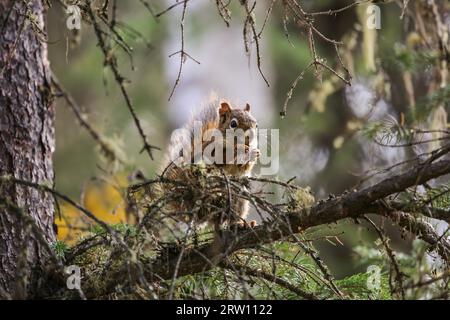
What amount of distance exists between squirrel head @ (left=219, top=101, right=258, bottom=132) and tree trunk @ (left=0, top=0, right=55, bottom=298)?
84cm

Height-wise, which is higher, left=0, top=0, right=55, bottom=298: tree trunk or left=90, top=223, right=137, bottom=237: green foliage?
left=0, top=0, right=55, bottom=298: tree trunk

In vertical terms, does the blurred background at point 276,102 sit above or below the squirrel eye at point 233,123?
above

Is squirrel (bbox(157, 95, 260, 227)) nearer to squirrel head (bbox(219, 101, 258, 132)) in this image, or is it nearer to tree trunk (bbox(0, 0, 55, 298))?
squirrel head (bbox(219, 101, 258, 132))

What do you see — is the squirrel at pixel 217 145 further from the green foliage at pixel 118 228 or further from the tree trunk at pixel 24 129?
the tree trunk at pixel 24 129

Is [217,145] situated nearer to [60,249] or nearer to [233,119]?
[233,119]

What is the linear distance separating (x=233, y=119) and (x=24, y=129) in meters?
1.03

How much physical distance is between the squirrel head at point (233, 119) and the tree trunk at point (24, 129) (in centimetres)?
84

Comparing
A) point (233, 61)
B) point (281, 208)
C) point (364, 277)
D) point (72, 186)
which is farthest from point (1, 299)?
point (233, 61)

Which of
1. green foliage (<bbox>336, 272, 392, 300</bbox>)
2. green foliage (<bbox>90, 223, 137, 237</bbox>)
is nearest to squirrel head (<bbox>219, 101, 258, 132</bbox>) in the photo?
green foliage (<bbox>90, 223, 137, 237</bbox>)

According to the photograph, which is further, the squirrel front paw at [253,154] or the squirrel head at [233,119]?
the squirrel head at [233,119]

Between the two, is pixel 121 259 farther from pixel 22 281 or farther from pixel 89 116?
pixel 89 116

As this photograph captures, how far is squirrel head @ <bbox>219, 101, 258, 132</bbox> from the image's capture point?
3916 mm

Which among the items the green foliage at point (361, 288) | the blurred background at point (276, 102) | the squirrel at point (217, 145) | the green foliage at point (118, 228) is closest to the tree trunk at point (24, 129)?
the green foliage at point (118, 228)

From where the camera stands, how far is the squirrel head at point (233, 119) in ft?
12.8
